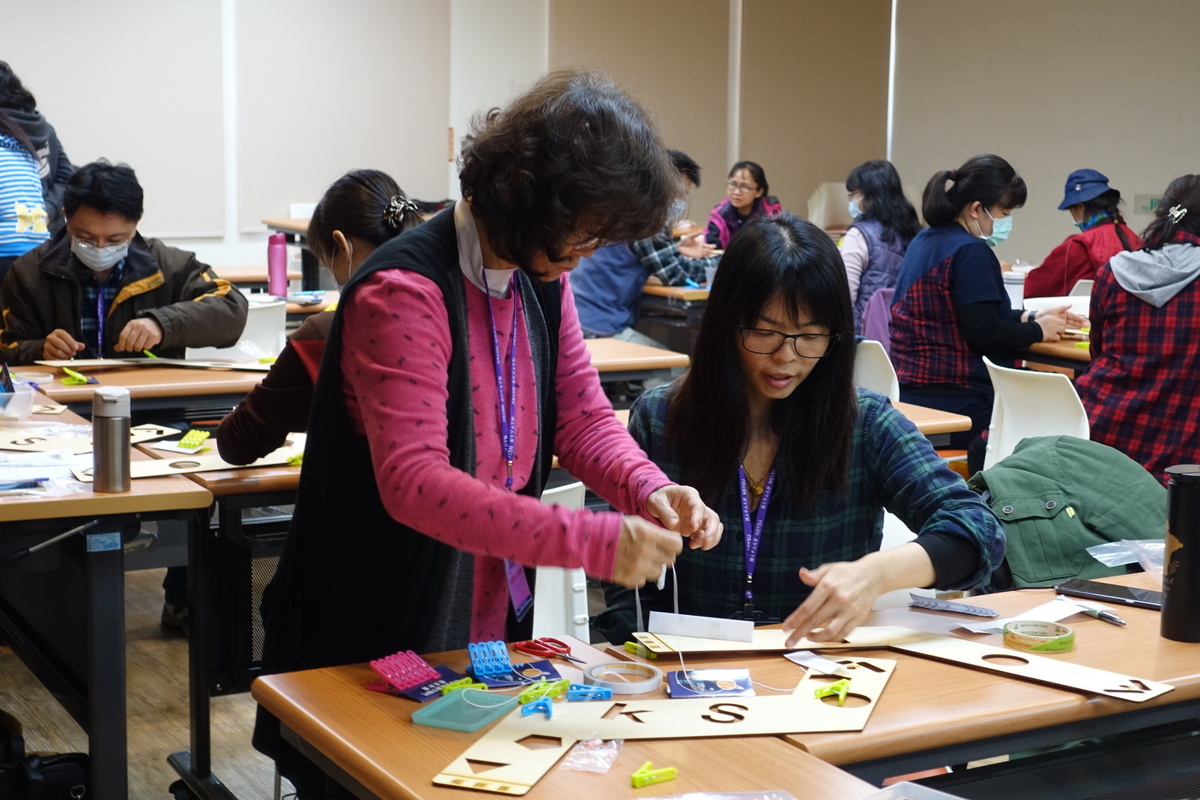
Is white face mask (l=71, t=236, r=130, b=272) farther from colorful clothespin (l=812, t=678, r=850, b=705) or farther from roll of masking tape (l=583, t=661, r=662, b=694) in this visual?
colorful clothespin (l=812, t=678, r=850, b=705)

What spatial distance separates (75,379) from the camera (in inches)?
129

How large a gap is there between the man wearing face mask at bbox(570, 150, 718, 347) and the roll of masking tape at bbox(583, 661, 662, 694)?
14.2ft

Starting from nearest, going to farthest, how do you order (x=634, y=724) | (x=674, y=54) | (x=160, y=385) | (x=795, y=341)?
(x=634, y=724) < (x=795, y=341) < (x=160, y=385) < (x=674, y=54)

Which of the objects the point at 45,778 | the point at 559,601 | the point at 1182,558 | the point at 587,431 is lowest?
the point at 45,778

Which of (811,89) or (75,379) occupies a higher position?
A: (811,89)

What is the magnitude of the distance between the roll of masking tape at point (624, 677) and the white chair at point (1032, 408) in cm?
219

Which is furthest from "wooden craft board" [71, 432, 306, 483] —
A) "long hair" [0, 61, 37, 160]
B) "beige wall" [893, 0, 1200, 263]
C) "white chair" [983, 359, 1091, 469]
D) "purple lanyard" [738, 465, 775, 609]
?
"beige wall" [893, 0, 1200, 263]

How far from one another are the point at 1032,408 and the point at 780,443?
195 cm

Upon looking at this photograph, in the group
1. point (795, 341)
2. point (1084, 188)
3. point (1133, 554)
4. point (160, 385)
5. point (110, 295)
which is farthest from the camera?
point (1084, 188)

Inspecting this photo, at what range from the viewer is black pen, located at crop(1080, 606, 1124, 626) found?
5.61 ft

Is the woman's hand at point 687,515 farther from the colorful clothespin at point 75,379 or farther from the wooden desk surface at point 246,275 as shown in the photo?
the wooden desk surface at point 246,275

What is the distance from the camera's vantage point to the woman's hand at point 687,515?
1.52 meters

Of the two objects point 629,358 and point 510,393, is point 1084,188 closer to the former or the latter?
point 629,358

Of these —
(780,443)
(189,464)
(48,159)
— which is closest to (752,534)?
(780,443)
